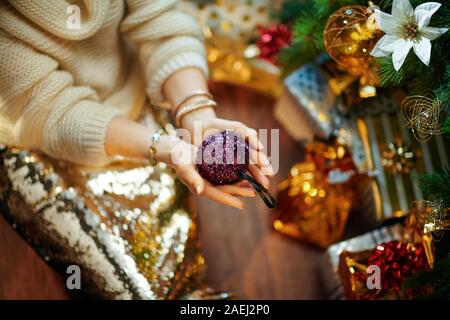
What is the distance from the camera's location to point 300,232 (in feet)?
4.35

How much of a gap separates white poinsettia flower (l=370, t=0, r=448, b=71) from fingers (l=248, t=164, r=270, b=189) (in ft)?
0.83

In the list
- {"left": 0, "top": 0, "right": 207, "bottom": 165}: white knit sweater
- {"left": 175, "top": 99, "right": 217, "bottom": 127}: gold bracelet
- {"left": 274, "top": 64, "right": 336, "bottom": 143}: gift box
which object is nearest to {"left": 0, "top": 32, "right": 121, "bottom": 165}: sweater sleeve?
{"left": 0, "top": 0, "right": 207, "bottom": 165}: white knit sweater

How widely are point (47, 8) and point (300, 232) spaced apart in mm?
793

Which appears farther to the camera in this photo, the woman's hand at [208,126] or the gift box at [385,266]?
the gift box at [385,266]

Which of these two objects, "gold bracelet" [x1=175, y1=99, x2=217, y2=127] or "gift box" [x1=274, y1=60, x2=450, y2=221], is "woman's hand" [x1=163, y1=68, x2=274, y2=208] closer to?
"gold bracelet" [x1=175, y1=99, x2=217, y2=127]

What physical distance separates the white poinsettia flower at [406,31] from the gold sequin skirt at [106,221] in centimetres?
49

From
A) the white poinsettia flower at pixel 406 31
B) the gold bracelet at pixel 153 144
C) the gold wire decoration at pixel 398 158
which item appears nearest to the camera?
the white poinsettia flower at pixel 406 31

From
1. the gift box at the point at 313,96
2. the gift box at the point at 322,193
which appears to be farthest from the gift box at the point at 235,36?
the gift box at the point at 322,193

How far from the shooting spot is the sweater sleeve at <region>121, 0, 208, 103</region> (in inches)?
37.2

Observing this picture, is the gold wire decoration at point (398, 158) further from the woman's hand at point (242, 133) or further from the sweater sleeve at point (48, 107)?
the sweater sleeve at point (48, 107)

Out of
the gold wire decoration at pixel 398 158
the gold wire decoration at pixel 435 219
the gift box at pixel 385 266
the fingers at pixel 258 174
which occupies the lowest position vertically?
the gift box at pixel 385 266

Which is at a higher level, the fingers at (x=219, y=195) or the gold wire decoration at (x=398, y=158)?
the gold wire decoration at (x=398, y=158)

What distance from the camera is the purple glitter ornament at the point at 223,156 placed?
0.76 meters
